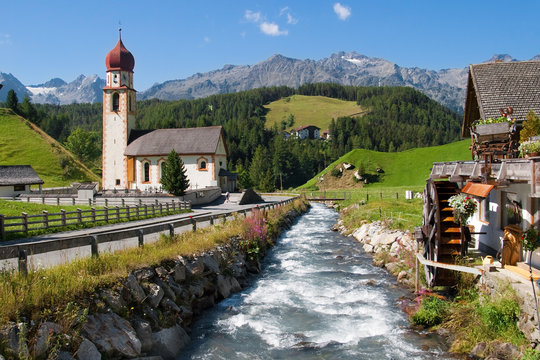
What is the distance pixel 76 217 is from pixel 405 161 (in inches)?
3232

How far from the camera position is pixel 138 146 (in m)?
61.3

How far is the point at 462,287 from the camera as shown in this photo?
523 inches

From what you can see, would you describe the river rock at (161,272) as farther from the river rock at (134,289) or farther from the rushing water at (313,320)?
the rushing water at (313,320)

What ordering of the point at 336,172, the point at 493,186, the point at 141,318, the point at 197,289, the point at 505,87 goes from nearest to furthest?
the point at 141,318, the point at 493,186, the point at 197,289, the point at 505,87, the point at 336,172

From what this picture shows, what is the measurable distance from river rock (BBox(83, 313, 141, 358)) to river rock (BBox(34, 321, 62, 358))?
76 centimetres

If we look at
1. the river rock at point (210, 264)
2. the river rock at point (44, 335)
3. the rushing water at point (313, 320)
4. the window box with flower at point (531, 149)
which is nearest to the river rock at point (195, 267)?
the river rock at point (210, 264)

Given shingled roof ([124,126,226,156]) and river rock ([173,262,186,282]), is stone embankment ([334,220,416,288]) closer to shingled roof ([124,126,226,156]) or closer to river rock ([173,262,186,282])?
river rock ([173,262,186,282])

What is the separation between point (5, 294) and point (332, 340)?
8.41 m

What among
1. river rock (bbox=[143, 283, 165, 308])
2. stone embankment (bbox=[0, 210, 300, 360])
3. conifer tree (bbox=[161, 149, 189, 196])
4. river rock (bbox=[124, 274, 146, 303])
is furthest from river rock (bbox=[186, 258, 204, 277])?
conifer tree (bbox=[161, 149, 189, 196])

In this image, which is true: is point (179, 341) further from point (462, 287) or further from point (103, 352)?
point (462, 287)

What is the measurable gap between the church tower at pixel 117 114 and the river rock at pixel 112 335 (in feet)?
178

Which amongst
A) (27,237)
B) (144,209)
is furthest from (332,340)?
(144,209)

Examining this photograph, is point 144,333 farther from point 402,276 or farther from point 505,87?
point 505,87

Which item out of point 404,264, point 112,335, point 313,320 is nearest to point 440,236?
point 404,264
